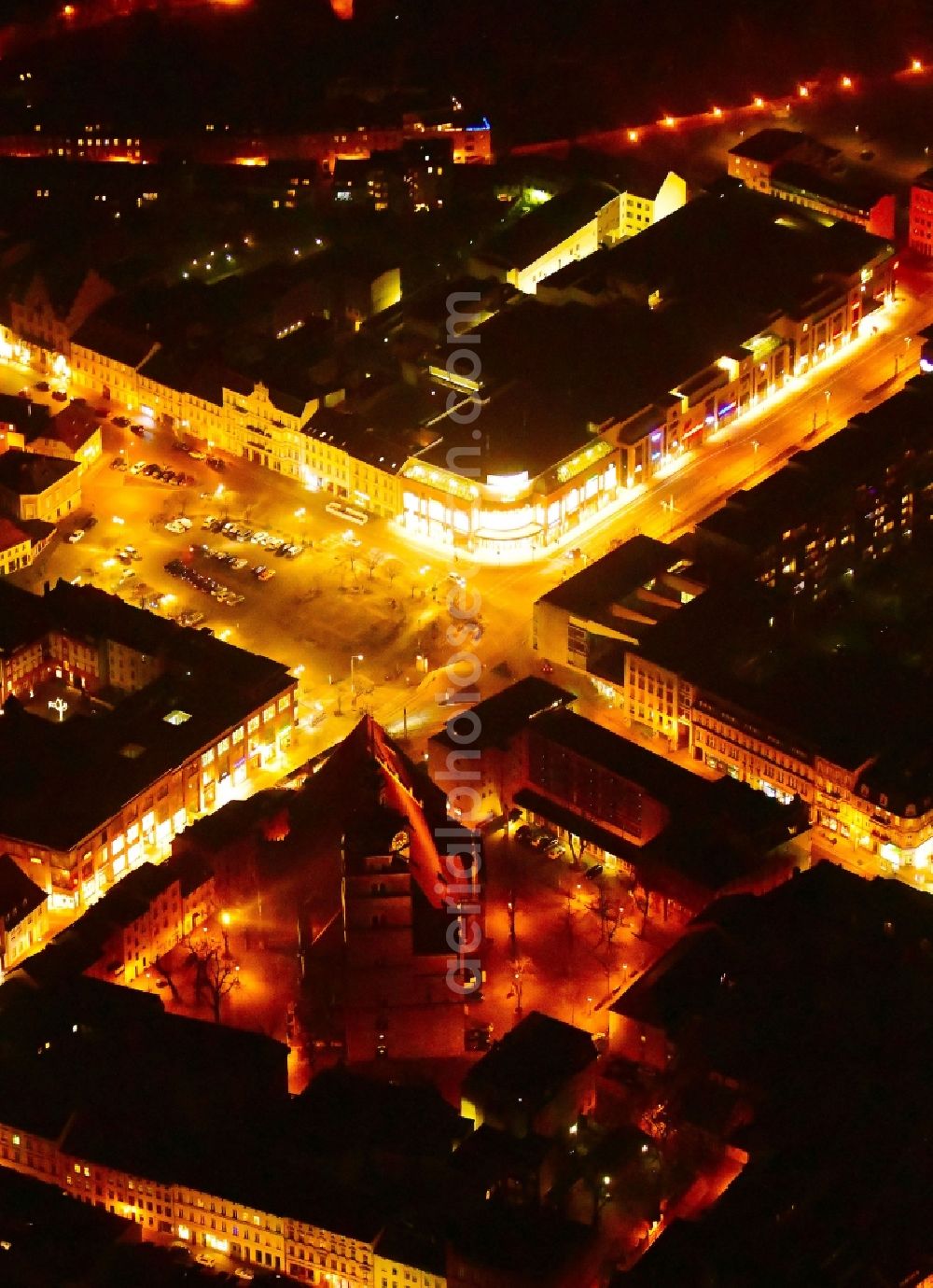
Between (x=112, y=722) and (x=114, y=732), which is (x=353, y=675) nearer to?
(x=112, y=722)

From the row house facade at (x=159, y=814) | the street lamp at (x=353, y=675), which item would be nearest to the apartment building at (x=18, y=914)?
the row house facade at (x=159, y=814)

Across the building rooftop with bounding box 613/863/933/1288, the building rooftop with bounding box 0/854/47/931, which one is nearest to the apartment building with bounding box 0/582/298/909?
the building rooftop with bounding box 0/854/47/931

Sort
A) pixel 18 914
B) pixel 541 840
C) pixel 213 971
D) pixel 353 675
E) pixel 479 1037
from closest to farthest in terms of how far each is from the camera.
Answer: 1. pixel 479 1037
2. pixel 213 971
3. pixel 18 914
4. pixel 541 840
5. pixel 353 675

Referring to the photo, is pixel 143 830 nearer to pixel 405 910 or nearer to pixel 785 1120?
pixel 405 910

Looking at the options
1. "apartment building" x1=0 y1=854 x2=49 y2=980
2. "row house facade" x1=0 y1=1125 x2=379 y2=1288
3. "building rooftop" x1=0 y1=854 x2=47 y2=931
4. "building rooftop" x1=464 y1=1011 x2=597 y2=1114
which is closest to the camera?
"row house facade" x1=0 y1=1125 x2=379 y2=1288

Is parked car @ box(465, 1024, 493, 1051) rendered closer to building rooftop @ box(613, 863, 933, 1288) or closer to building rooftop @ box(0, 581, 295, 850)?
building rooftop @ box(613, 863, 933, 1288)

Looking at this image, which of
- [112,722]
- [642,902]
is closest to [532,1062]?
[642,902]

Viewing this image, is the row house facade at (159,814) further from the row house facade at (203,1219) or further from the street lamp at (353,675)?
the row house facade at (203,1219)

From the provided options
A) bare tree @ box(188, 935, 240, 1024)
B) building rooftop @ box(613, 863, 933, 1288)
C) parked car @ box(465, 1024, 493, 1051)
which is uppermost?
building rooftop @ box(613, 863, 933, 1288)
